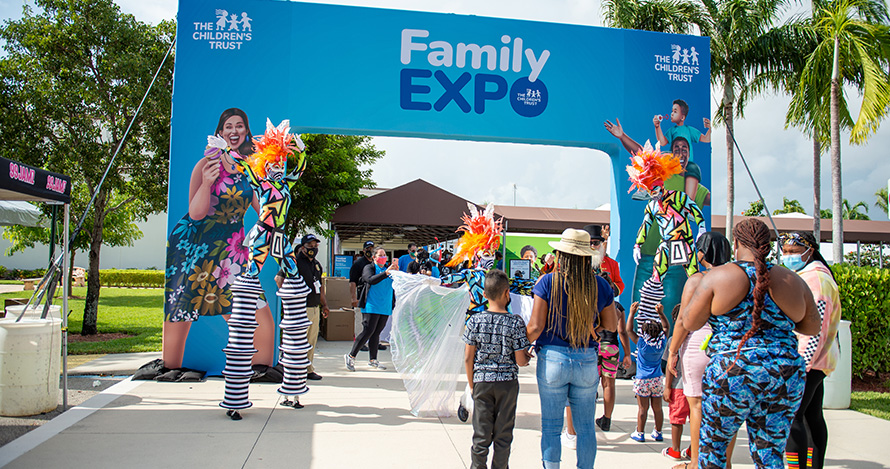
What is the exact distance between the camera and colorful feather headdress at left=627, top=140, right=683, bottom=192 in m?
7.09

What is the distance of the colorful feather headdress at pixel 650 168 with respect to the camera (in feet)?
23.3

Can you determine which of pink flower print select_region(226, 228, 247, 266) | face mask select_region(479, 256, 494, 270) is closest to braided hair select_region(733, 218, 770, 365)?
face mask select_region(479, 256, 494, 270)

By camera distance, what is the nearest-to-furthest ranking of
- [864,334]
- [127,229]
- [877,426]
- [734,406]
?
[734,406]
[877,426]
[864,334]
[127,229]

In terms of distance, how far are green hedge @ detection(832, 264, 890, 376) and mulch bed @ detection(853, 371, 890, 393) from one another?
222 mm

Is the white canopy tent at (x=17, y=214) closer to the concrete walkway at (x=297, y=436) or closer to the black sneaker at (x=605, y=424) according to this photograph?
the concrete walkway at (x=297, y=436)

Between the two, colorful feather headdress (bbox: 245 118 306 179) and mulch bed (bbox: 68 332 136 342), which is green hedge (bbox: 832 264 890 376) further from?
mulch bed (bbox: 68 332 136 342)

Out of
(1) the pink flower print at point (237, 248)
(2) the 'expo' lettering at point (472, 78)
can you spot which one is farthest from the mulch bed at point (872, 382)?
(1) the pink flower print at point (237, 248)

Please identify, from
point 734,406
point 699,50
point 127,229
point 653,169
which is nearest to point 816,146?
point 699,50

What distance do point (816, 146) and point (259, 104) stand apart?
39.6 feet

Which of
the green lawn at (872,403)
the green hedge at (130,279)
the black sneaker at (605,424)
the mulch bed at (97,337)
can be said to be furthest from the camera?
the green hedge at (130,279)

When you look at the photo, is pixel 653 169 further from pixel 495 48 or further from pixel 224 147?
pixel 224 147

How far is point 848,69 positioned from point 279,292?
11.7m

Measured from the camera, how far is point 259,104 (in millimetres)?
7383

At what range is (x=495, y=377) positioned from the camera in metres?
3.63
